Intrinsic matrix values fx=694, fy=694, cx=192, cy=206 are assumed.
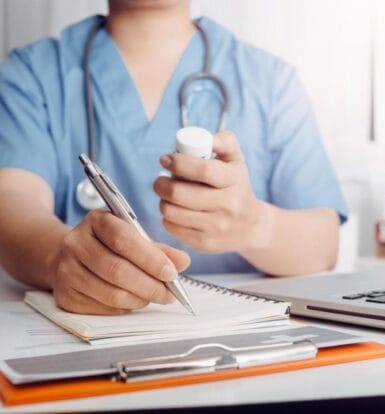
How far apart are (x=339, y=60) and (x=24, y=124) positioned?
0.73 m

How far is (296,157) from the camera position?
3.55ft

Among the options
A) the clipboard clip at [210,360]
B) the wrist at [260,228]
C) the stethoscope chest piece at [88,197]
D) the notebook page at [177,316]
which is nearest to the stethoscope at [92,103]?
the stethoscope chest piece at [88,197]

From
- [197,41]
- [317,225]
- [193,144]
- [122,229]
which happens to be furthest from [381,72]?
[122,229]

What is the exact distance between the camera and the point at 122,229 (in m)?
0.55

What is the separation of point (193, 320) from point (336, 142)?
3.29 feet

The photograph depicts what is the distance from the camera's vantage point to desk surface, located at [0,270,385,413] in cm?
36

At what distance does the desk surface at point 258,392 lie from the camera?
1.18ft

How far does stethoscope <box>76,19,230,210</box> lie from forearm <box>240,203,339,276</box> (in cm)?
21

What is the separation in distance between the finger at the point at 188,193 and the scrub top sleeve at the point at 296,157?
0.40 meters

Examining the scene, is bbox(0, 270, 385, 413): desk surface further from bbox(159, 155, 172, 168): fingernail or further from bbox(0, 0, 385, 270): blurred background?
bbox(0, 0, 385, 270): blurred background

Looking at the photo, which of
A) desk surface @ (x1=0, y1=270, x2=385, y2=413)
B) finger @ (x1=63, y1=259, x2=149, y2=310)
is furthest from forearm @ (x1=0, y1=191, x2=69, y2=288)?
desk surface @ (x1=0, y1=270, x2=385, y2=413)

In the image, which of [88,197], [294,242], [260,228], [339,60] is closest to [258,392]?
[260,228]

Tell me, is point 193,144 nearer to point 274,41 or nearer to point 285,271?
point 285,271

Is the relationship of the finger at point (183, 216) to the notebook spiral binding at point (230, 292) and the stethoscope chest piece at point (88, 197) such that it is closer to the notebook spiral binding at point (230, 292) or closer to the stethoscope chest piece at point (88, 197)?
the notebook spiral binding at point (230, 292)
